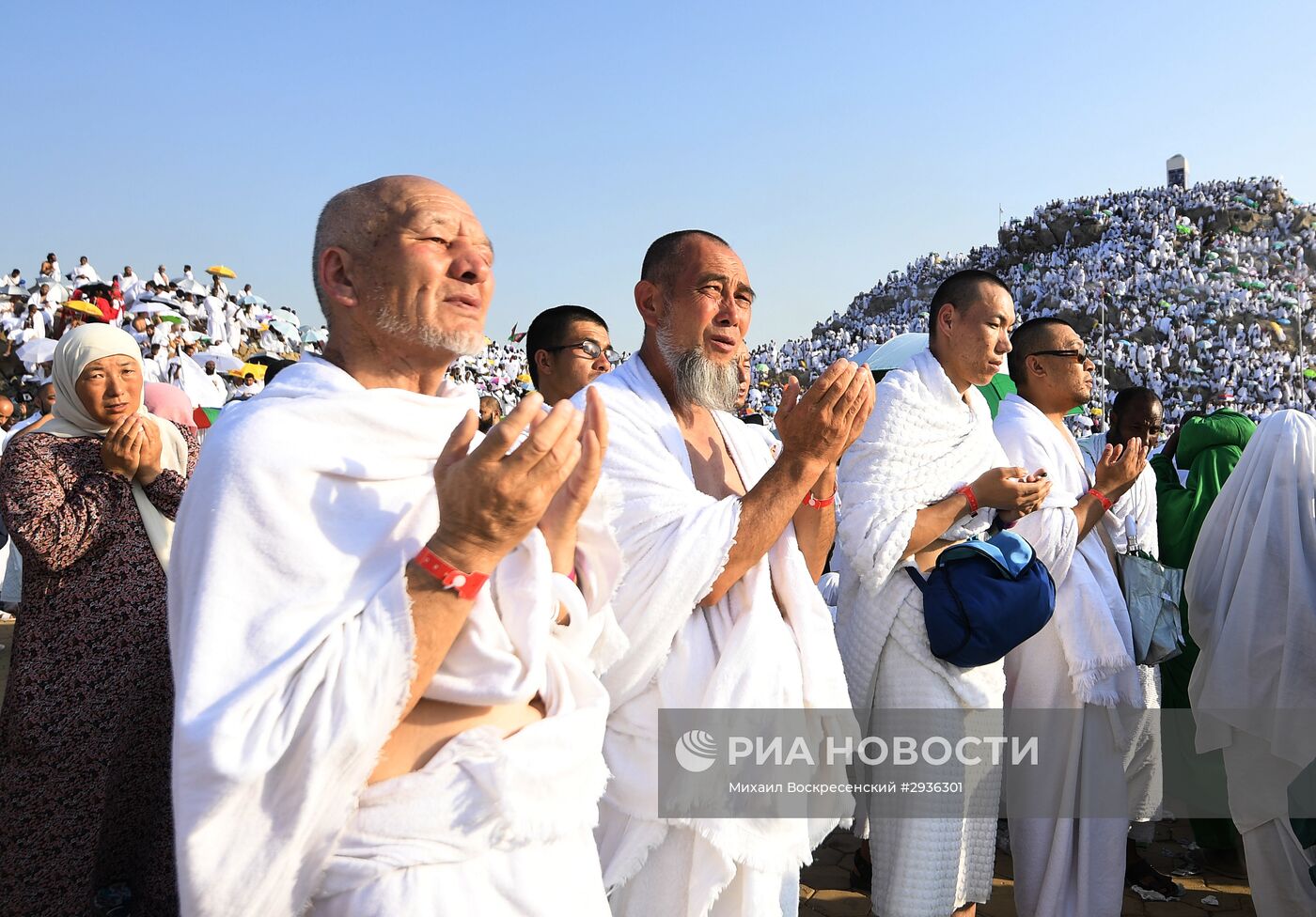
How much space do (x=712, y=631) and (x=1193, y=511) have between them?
13.1ft

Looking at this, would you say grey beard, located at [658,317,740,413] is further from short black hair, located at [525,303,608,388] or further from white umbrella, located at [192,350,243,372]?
white umbrella, located at [192,350,243,372]

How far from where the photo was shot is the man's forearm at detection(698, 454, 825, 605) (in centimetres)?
246

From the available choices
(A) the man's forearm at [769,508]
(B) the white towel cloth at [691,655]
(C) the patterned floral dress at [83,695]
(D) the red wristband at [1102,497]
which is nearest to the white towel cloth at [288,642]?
(B) the white towel cloth at [691,655]

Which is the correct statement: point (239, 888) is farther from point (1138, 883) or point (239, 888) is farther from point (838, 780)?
point (1138, 883)

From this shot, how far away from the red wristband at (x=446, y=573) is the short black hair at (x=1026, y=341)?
3.56m

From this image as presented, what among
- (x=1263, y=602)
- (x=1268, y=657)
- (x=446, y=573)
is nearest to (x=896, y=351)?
(x=1263, y=602)

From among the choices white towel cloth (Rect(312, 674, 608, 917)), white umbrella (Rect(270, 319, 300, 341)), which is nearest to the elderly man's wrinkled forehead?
white towel cloth (Rect(312, 674, 608, 917))

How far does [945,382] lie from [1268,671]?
5.39 feet

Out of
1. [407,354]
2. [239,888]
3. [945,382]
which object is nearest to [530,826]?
[239,888]

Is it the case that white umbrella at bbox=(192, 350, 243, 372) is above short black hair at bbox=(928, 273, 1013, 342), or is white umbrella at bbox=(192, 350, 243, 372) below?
above

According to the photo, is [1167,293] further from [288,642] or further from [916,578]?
[288,642]

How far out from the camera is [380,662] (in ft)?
4.71

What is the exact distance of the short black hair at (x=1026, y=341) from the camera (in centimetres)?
441

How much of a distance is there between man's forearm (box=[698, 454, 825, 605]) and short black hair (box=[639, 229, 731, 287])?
77cm
